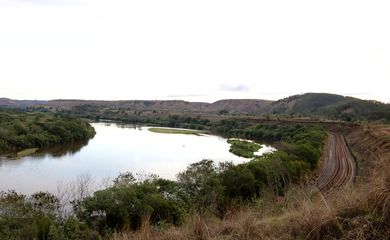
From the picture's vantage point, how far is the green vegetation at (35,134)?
5903 cm

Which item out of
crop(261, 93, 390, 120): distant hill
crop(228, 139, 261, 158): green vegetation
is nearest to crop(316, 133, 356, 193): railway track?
crop(228, 139, 261, 158): green vegetation

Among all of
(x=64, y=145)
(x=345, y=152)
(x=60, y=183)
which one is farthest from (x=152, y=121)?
(x=60, y=183)

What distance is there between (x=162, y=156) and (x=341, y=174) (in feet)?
86.0

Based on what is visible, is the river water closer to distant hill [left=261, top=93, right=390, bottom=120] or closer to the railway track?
the railway track

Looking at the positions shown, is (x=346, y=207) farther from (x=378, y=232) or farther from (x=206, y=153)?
(x=206, y=153)

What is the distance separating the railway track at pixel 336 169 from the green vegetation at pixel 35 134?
42.7 meters

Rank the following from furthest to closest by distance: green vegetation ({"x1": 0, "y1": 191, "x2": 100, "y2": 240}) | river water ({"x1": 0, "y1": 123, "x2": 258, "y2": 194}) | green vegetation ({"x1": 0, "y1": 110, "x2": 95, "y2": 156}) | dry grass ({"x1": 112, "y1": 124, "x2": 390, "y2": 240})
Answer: green vegetation ({"x1": 0, "y1": 110, "x2": 95, "y2": 156}), river water ({"x1": 0, "y1": 123, "x2": 258, "y2": 194}), green vegetation ({"x1": 0, "y1": 191, "x2": 100, "y2": 240}), dry grass ({"x1": 112, "y1": 124, "x2": 390, "y2": 240})

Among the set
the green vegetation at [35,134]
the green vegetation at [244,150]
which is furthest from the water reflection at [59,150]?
the green vegetation at [244,150]

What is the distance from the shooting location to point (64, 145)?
218 feet

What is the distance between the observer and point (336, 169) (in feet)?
126

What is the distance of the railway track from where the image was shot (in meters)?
30.6

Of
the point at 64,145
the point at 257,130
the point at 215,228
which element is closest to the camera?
the point at 215,228

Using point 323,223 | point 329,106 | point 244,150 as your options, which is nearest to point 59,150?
point 244,150

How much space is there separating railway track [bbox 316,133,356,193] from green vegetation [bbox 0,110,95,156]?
140ft
